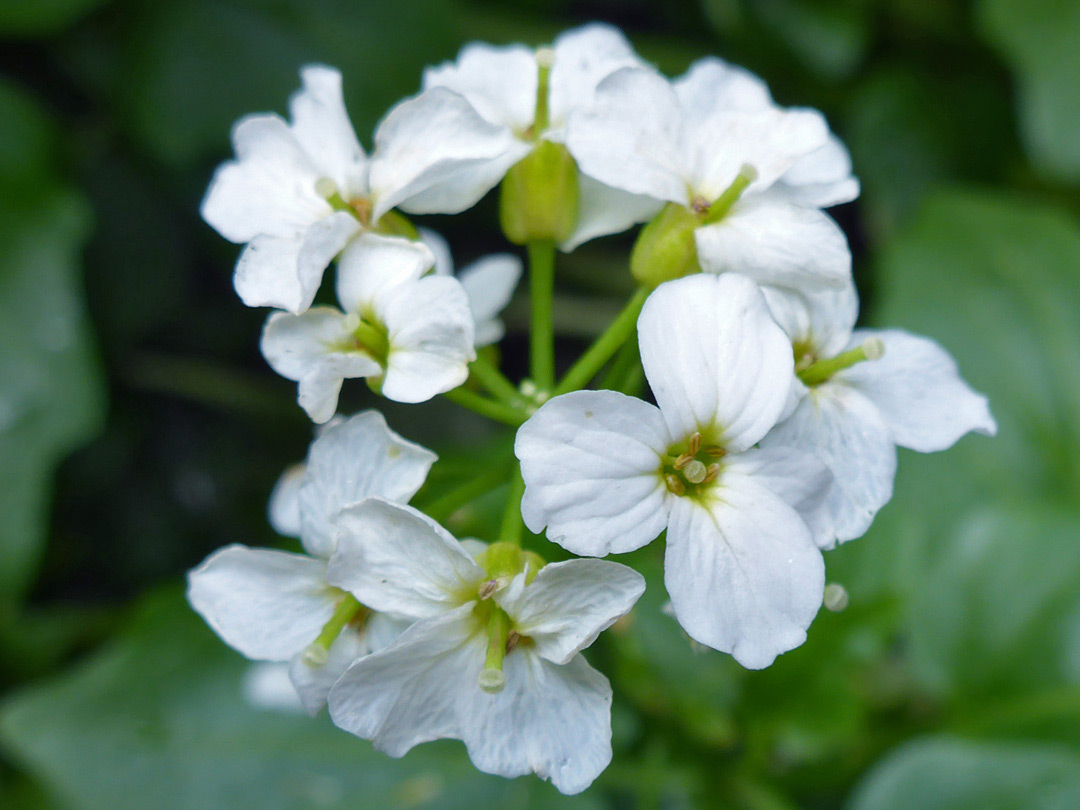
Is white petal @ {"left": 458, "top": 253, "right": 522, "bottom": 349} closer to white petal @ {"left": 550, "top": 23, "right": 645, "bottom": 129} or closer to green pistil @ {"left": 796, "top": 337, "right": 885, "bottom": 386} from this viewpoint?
white petal @ {"left": 550, "top": 23, "right": 645, "bottom": 129}

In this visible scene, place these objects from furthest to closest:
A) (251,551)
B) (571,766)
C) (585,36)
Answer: (585,36) < (251,551) < (571,766)

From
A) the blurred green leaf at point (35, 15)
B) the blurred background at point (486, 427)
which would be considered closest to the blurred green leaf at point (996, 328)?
the blurred background at point (486, 427)

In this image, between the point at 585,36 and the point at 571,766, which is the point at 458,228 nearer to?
the point at 585,36

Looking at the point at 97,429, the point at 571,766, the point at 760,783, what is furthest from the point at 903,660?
the point at 97,429

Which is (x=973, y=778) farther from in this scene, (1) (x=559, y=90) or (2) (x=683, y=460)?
(1) (x=559, y=90)

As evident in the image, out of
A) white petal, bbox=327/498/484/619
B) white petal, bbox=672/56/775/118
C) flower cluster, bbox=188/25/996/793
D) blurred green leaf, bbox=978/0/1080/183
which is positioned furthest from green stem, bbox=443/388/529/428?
blurred green leaf, bbox=978/0/1080/183

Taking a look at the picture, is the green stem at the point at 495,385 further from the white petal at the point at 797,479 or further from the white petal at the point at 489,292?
the white petal at the point at 797,479

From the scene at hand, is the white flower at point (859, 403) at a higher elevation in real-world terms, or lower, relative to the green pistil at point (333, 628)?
higher
